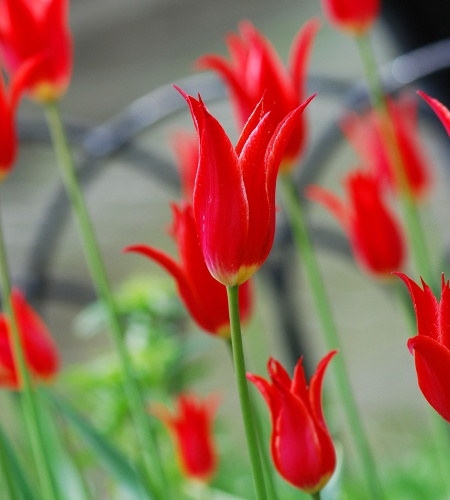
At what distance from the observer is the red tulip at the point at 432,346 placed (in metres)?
0.22

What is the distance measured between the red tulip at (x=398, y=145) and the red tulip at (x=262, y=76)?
5.7 inches

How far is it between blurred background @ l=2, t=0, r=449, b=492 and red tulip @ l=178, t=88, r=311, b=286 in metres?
0.62

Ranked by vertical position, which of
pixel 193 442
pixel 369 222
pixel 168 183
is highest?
pixel 168 183

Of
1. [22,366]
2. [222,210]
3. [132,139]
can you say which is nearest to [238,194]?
[222,210]

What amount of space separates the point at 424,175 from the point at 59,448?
35 cm

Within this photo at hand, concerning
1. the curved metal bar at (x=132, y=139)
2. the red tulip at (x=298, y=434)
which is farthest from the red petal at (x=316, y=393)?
the curved metal bar at (x=132, y=139)

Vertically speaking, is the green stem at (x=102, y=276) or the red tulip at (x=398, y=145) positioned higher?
the red tulip at (x=398, y=145)

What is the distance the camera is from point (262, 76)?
43cm

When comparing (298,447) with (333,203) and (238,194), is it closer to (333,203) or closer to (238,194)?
(238,194)

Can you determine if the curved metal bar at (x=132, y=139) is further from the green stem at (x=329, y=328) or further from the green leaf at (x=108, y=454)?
the green leaf at (x=108, y=454)

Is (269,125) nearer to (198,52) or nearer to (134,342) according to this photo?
(134,342)

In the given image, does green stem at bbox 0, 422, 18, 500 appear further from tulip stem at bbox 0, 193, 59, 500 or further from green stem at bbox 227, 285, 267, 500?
green stem at bbox 227, 285, 267, 500

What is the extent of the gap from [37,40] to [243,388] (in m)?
0.26

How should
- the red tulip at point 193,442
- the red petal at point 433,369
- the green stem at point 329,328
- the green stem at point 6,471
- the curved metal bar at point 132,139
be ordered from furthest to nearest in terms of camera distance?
the curved metal bar at point 132,139
the red tulip at point 193,442
the green stem at point 329,328
the green stem at point 6,471
the red petal at point 433,369
